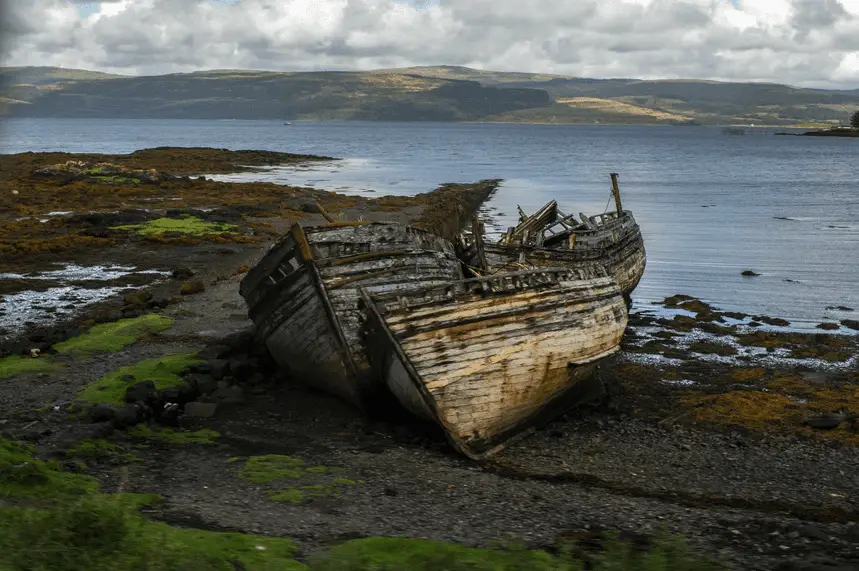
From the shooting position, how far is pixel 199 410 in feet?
43.1

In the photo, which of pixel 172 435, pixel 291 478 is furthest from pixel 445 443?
pixel 172 435

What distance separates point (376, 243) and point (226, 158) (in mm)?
75368

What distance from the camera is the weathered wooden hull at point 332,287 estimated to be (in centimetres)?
1373

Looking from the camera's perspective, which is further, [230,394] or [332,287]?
[230,394]

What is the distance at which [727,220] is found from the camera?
47.7 meters

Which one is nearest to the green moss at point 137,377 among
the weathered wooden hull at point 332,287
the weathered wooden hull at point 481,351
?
the weathered wooden hull at point 332,287

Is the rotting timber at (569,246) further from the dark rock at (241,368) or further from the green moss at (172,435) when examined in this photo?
the green moss at (172,435)

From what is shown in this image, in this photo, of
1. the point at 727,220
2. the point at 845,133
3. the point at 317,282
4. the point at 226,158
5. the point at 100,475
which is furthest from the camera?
the point at 845,133

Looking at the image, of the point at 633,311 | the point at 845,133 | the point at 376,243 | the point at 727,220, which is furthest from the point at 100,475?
the point at 845,133

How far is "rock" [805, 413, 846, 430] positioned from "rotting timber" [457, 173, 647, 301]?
673 centimetres

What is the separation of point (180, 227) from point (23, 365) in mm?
19083

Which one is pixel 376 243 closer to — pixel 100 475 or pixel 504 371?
pixel 504 371

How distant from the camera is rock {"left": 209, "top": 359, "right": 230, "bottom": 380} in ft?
48.0

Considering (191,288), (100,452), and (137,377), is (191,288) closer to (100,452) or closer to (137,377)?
(137,377)
